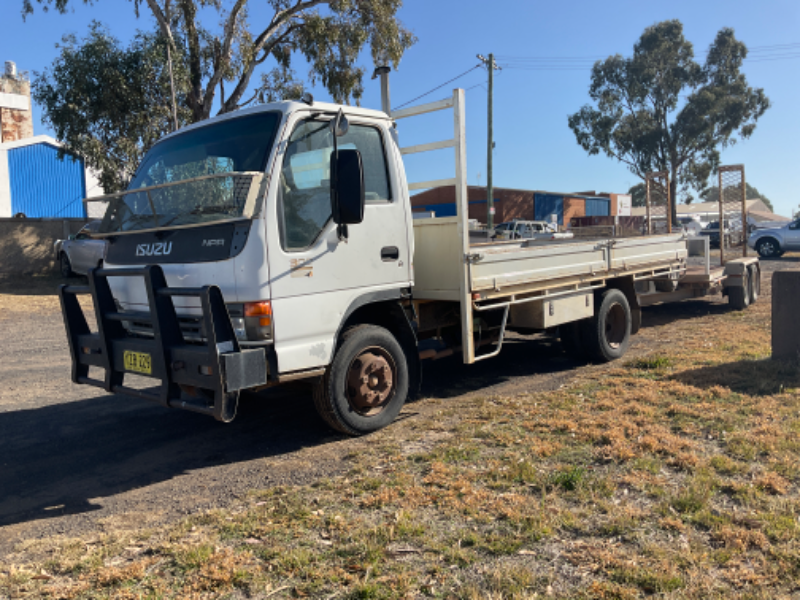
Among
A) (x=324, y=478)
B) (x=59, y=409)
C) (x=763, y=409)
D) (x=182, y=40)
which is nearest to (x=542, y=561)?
(x=324, y=478)

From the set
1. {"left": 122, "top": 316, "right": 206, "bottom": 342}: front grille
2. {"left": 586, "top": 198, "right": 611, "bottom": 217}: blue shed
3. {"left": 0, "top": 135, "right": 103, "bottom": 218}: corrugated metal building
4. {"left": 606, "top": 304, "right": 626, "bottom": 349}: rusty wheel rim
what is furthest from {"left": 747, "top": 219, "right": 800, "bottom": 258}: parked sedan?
{"left": 0, "top": 135, "right": 103, "bottom": 218}: corrugated metal building

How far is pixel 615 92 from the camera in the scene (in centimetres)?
4634

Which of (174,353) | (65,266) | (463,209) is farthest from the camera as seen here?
(65,266)

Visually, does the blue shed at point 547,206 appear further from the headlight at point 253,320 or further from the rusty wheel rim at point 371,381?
the headlight at point 253,320

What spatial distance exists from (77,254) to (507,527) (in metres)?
17.3

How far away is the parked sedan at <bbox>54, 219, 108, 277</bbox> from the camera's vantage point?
17.2 meters

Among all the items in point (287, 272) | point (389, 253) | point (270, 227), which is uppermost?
point (270, 227)

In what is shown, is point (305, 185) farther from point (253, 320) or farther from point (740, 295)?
point (740, 295)

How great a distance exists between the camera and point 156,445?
17.9 ft

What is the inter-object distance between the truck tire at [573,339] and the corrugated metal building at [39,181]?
81.1 feet

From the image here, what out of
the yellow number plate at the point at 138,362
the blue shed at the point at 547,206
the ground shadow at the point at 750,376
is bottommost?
the ground shadow at the point at 750,376

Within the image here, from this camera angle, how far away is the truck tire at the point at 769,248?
2714cm

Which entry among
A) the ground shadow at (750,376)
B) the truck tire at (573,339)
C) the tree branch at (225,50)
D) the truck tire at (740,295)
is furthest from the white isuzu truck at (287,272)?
the tree branch at (225,50)

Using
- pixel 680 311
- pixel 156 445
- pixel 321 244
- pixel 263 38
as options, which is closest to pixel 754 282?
pixel 680 311
